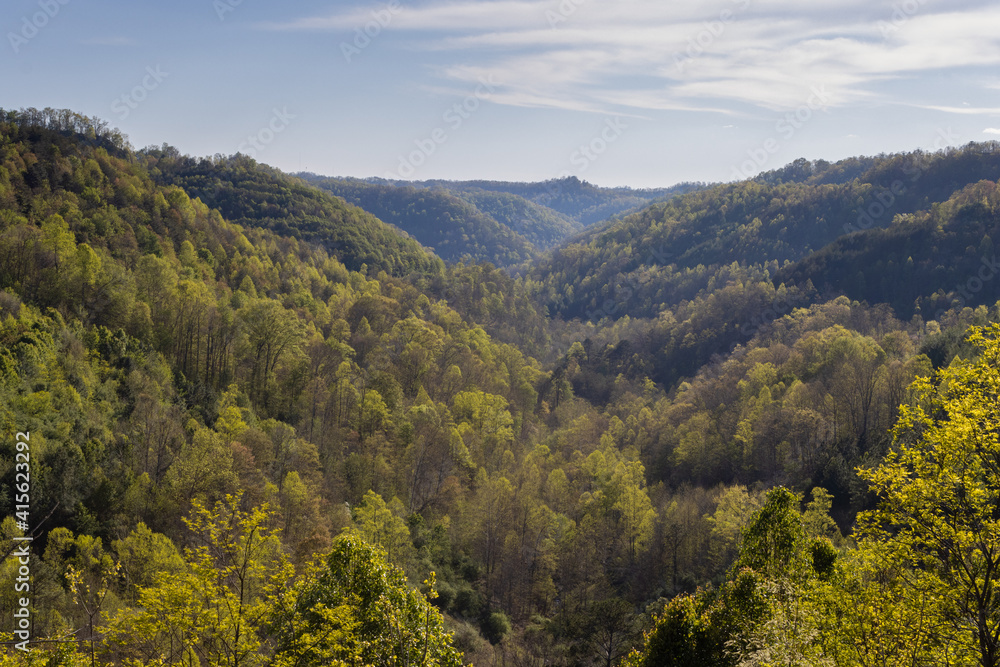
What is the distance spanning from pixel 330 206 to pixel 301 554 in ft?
490

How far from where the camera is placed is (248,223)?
458ft

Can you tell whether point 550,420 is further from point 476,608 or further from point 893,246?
point 893,246

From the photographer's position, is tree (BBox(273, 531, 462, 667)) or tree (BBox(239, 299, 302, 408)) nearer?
tree (BBox(273, 531, 462, 667))

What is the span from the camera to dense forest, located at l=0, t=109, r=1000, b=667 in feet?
41.8

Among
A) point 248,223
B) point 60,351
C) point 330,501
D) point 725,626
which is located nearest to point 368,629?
point 725,626

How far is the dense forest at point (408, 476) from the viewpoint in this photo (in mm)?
12734

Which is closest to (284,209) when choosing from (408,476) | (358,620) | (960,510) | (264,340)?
(264,340)

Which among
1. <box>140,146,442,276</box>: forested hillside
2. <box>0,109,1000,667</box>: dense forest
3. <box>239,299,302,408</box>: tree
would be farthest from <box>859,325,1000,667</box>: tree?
<box>140,146,442,276</box>: forested hillside

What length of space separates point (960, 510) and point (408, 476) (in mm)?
49998

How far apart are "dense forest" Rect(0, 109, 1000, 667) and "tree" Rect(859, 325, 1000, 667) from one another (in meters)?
0.08

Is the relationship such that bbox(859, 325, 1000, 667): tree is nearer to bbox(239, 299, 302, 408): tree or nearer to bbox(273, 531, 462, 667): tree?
bbox(273, 531, 462, 667): tree

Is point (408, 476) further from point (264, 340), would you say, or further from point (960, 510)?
point (960, 510)

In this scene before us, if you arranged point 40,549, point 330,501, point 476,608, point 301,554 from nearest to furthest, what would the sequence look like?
point 40,549 → point 301,554 → point 476,608 → point 330,501

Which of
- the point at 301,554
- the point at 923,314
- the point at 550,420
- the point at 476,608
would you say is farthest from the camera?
the point at 923,314
